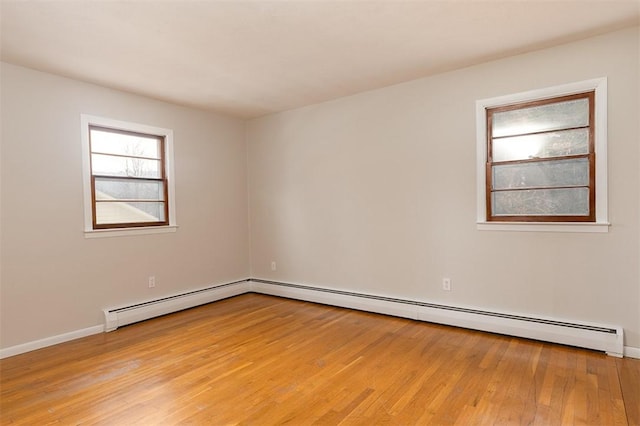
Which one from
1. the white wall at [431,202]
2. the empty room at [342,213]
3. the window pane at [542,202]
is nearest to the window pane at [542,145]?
the empty room at [342,213]

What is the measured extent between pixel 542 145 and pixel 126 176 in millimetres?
4344

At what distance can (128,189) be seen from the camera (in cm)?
419

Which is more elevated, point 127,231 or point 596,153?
point 596,153

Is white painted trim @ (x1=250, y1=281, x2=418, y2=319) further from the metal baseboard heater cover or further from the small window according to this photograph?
the small window

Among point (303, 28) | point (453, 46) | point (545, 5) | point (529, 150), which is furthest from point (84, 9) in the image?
point (529, 150)

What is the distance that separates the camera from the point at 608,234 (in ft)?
9.78

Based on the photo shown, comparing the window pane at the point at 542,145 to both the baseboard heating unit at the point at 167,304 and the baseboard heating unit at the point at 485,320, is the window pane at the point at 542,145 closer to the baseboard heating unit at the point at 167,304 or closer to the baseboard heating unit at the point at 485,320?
the baseboard heating unit at the point at 485,320

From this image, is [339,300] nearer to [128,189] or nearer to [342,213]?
[342,213]

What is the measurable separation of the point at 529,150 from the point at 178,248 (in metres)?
4.12

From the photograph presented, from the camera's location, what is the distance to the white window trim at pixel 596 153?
9.74 feet

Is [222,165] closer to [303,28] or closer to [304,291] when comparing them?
[304,291]

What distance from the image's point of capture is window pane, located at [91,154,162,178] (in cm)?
390

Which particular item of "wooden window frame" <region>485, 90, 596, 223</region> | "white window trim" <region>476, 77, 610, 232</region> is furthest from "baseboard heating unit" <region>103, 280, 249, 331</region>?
"wooden window frame" <region>485, 90, 596, 223</region>

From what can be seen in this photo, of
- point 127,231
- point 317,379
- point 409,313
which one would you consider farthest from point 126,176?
point 409,313
